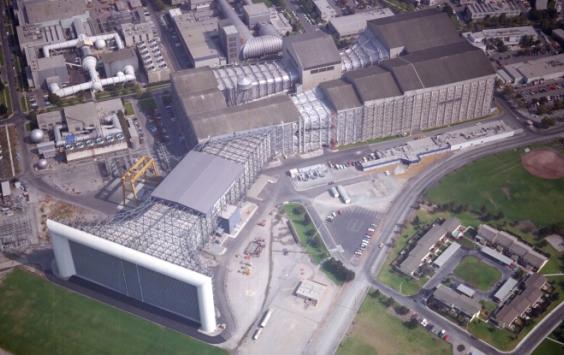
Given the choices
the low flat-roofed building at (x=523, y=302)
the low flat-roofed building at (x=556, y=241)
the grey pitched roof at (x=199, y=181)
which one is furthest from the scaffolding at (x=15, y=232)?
the low flat-roofed building at (x=556, y=241)

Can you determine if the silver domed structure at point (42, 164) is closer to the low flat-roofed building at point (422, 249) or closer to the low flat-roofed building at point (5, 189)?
the low flat-roofed building at point (5, 189)

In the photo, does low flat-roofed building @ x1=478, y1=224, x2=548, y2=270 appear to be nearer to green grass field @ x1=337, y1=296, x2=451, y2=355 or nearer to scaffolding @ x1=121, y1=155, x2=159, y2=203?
green grass field @ x1=337, y1=296, x2=451, y2=355

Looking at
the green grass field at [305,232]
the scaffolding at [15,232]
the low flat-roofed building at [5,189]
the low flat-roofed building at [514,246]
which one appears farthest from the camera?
the low flat-roofed building at [5,189]

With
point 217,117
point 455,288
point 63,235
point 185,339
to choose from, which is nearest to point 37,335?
point 63,235

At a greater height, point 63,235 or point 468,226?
point 63,235

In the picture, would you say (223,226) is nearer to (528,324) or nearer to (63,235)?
(63,235)

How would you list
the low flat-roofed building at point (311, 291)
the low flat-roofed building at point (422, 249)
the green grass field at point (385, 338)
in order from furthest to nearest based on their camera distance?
the low flat-roofed building at point (422, 249), the low flat-roofed building at point (311, 291), the green grass field at point (385, 338)

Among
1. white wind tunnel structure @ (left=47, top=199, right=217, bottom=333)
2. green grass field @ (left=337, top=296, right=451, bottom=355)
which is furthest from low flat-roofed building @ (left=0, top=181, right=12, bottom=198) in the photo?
green grass field @ (left=337, top=296, right=451, bottom=355)
